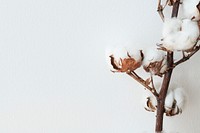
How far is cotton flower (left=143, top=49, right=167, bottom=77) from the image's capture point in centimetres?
100

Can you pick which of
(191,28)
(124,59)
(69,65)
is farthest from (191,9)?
(69,65)

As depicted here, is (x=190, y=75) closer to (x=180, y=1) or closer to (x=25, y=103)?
(x=180, y=1)

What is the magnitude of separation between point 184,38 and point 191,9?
9 cm

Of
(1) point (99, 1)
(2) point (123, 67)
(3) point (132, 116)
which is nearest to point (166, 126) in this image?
(3) point (132, 116)

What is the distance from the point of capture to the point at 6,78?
106 centimetres

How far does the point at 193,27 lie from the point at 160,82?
22cm

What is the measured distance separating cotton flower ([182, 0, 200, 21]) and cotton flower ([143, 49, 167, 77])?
0.35 feet

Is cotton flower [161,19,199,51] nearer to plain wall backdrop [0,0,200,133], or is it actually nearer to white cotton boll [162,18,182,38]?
white cotton boll [162,18,182,38]

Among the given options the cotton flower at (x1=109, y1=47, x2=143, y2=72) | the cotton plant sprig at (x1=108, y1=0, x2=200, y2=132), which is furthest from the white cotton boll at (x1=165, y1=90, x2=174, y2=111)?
the cotton flower at (x1=109, y1=47, x2=143, y2=72)

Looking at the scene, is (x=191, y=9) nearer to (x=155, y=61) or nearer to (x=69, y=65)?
(x=155, y=61)

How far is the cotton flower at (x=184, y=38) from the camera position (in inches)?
36.1

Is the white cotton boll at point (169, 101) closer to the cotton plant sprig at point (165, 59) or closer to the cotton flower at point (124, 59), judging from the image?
the cotton plant sprig at point (165, 59)

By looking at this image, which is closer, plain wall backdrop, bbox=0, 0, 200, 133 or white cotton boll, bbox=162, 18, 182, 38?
white cotton boll, bbox=162, 18, 182, 38

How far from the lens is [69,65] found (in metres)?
1.10
